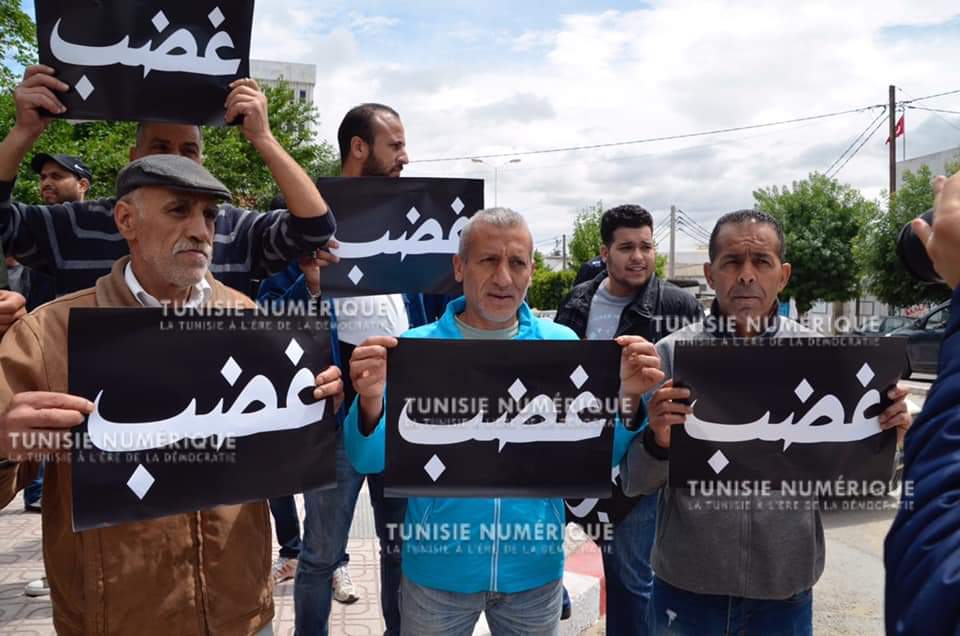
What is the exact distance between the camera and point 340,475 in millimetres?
2908

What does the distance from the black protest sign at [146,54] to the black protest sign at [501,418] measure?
119cm

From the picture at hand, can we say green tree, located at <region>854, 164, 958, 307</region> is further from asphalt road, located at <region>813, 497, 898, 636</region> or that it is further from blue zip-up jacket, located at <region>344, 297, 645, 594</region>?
blue zip-up jacket, located at <region>344, 297, 645, 594</region>

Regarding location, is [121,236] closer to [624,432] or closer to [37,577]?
[624,432]

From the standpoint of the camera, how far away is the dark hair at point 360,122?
3.24 metres

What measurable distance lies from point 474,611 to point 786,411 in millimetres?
1160

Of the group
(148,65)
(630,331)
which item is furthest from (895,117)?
(148,65)

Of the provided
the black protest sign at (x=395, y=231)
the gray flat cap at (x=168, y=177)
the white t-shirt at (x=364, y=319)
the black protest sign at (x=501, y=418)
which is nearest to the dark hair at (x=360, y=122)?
the black protest sign at (x=395, y=231)

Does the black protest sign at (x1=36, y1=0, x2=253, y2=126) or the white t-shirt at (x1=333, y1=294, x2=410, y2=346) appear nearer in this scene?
the black protest sign at (x1=36, y1=0, x2=253, y2=126)

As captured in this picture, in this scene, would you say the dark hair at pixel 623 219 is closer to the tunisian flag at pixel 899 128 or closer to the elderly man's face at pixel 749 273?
the elderly man's face at pixel 749 273

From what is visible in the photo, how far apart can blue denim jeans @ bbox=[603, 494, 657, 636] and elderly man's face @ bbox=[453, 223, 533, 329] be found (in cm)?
141

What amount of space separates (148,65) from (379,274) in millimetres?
1210

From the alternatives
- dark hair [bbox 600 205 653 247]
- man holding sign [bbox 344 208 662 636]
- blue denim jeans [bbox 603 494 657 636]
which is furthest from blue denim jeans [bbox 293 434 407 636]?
dark hair [bbox 600 205 653 247]

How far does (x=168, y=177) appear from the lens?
193cm

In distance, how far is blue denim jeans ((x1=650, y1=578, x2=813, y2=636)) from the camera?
2191mm
